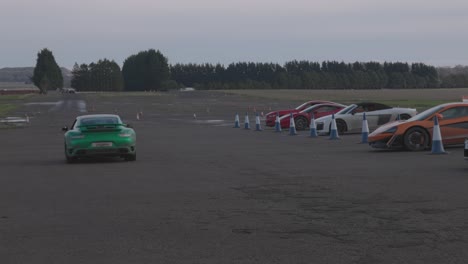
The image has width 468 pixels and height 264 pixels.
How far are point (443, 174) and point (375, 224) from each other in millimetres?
5567

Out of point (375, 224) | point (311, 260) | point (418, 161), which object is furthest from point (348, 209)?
point (418, 161)

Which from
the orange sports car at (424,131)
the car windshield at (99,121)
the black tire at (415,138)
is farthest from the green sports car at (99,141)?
the black tire at (415,138)

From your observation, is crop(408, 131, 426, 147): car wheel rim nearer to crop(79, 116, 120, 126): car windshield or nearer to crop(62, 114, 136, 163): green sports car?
crop(62, 114, 136, 163): green sports car

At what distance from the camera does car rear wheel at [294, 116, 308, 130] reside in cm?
3225

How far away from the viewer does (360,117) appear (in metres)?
27.5

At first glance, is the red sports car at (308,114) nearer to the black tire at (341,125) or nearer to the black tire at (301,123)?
the black tire at (301,123)

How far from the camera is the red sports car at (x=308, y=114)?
32.2m

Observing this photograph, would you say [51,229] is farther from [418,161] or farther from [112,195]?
[418,161]

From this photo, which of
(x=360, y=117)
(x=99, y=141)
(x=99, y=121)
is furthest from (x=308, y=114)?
(x=99, y=141)

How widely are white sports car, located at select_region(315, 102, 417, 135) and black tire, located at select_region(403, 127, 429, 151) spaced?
292 inches

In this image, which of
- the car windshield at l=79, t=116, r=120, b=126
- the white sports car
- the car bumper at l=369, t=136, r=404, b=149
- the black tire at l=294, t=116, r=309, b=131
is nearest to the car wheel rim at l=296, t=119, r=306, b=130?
the black tire at l=294, t=116, r=309, b=131

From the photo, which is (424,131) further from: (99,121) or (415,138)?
(99,121)

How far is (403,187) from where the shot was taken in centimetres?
1227

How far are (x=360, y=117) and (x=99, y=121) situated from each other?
11.2 metres
